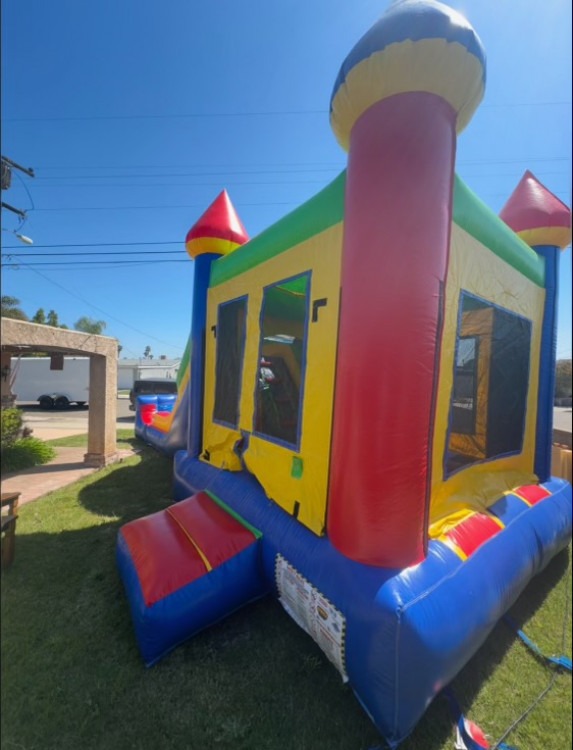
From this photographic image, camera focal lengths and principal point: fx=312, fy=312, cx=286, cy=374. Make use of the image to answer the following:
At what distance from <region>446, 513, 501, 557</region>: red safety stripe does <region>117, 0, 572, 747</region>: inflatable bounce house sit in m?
0.01

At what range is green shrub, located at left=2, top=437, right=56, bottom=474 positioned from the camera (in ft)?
2.67

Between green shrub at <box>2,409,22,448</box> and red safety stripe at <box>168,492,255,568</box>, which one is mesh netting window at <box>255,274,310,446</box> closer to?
red safety stripe at <box>168,492,255,568</box>

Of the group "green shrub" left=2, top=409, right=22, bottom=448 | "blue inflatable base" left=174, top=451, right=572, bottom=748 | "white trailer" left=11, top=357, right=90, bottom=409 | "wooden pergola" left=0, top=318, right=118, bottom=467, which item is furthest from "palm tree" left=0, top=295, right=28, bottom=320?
"blue inflatable base" left=174, top=451, right=572, bottom=748

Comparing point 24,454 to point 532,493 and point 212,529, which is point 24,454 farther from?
point 532,493

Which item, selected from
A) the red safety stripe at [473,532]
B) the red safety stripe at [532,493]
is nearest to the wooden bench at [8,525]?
the red safety stripe at [473,532]

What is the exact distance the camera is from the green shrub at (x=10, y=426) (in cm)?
82

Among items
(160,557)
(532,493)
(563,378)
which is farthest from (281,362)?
(563,378)

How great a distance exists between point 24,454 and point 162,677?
1168 millimetres

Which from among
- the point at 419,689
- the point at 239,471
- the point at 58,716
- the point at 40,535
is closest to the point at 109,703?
the point at 58,716

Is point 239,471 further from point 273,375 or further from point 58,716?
point 58,716

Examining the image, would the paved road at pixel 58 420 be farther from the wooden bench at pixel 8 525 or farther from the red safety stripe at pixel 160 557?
the red safety stripe at pixel 160 557

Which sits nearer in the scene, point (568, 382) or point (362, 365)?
point (362, 365)

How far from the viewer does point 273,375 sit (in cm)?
245

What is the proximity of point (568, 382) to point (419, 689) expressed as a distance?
2.71m
